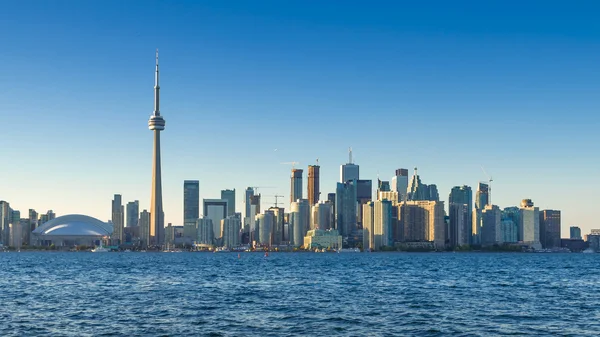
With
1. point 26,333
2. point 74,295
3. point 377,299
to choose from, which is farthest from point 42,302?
point 377,299

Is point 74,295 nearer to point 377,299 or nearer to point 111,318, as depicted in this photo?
point 111,318

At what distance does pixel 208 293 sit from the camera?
99.4 m

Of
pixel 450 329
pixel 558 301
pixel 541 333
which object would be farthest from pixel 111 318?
pixel 558 301

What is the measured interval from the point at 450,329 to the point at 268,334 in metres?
16.5

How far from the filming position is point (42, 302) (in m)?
86.9

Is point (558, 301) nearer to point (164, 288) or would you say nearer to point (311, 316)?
point (311, 316)

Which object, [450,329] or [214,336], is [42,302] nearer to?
[214,336]

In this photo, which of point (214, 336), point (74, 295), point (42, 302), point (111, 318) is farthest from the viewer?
point (74, 295)

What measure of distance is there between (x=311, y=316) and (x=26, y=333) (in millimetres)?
26838

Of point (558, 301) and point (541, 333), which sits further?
point (558, 301)

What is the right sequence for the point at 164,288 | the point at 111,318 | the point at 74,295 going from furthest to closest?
the point at 164,288, the point at 74,295, the point at 111,318

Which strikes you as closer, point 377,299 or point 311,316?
point 311,316

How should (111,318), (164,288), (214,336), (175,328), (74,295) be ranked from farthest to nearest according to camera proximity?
1. (164,288)
2. (74,295)
3. (111,318)
4. (175,328)
5. (214,336)

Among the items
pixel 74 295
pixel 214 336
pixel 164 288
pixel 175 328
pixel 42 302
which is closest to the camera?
pixel 214 336
